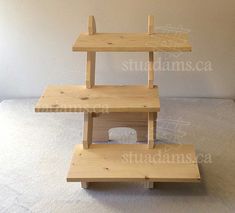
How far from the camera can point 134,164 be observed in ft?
4.77

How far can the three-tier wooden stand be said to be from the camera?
139cm

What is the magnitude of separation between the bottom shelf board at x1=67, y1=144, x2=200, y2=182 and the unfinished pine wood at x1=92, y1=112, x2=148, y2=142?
221 mm

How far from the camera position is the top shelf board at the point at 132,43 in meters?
1.45

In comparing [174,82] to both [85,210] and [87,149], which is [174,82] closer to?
[87,149]

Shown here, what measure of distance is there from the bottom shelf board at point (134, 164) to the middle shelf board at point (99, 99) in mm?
237

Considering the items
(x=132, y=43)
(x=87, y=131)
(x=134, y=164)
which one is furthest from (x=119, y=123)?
(x=132, y=43)

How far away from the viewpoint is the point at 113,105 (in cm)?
144

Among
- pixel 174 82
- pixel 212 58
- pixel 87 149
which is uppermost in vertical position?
pixel 212 58

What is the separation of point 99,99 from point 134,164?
358mm

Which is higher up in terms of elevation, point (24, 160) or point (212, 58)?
point (212, 58)

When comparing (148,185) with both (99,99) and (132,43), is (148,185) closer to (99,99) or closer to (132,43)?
(99,99)

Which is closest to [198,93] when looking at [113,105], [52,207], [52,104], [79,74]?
[79,74]

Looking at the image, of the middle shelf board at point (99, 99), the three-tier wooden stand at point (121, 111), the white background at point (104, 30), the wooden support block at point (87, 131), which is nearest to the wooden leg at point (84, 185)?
the three-tier wooden stand at point (121, 111)

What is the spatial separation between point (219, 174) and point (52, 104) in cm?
91
